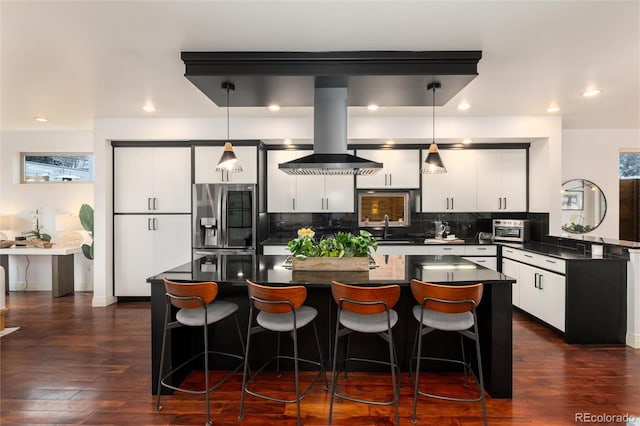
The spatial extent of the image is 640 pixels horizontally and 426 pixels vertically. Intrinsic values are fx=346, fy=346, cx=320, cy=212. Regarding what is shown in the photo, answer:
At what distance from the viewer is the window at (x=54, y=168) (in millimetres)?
5852

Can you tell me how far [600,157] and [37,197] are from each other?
919cm

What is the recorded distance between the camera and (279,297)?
2.27m

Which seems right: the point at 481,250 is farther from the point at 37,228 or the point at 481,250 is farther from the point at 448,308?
the point at 37,228

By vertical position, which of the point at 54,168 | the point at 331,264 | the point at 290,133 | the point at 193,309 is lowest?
the point at 193,309

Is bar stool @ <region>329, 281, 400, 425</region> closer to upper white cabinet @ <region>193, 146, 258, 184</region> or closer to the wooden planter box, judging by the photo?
the wooden planter box

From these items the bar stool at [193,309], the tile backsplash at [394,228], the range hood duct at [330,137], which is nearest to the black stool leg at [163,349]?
the bar stool at [193,309]

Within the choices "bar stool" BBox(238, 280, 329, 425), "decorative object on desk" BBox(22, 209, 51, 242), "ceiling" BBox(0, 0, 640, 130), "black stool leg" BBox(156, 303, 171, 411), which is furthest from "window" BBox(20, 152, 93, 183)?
"bar stool" BBox(238, 280, 329, 425)

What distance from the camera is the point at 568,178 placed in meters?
5.52

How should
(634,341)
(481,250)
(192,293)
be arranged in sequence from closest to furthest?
1. (192,293)
2. (634,341)
3. (481,250)

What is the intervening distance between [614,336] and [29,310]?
23.2 feet

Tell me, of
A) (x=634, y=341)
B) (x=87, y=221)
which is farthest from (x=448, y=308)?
(x=87, y=221)

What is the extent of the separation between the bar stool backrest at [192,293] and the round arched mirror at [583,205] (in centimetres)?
571

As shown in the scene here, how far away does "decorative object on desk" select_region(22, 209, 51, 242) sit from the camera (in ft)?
18.5

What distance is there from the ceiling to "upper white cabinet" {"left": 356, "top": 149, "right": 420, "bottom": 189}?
1.43m
